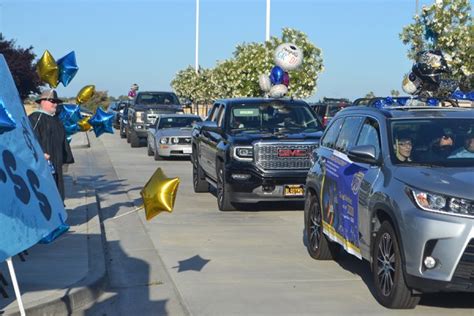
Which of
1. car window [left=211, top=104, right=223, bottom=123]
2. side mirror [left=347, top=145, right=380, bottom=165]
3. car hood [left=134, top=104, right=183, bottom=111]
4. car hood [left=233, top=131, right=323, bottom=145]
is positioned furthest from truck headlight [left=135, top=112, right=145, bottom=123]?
side mirror [left=347, top=145, right=380, bottom=165]

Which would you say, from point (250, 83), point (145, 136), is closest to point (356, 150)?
point (250, 83)

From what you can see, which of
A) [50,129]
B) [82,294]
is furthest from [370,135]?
[50,129]

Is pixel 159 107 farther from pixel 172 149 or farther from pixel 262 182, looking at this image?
pixel 262 182

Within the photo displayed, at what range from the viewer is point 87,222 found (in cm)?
1180

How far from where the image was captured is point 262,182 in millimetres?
13039

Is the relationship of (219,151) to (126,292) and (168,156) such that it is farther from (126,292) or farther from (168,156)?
(168,156)

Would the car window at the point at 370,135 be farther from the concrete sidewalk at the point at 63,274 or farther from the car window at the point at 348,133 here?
the concrete sidewalk at the point at 63,274

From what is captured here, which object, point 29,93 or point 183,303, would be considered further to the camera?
point 29,93

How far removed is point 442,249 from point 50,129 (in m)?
5.75

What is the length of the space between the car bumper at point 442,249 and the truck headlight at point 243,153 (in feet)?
21.8

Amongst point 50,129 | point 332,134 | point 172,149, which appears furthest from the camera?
point 172,149

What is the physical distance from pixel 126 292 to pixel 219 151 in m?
5.90

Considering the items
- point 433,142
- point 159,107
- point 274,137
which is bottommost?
point 159,107

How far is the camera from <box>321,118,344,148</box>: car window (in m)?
9.15
